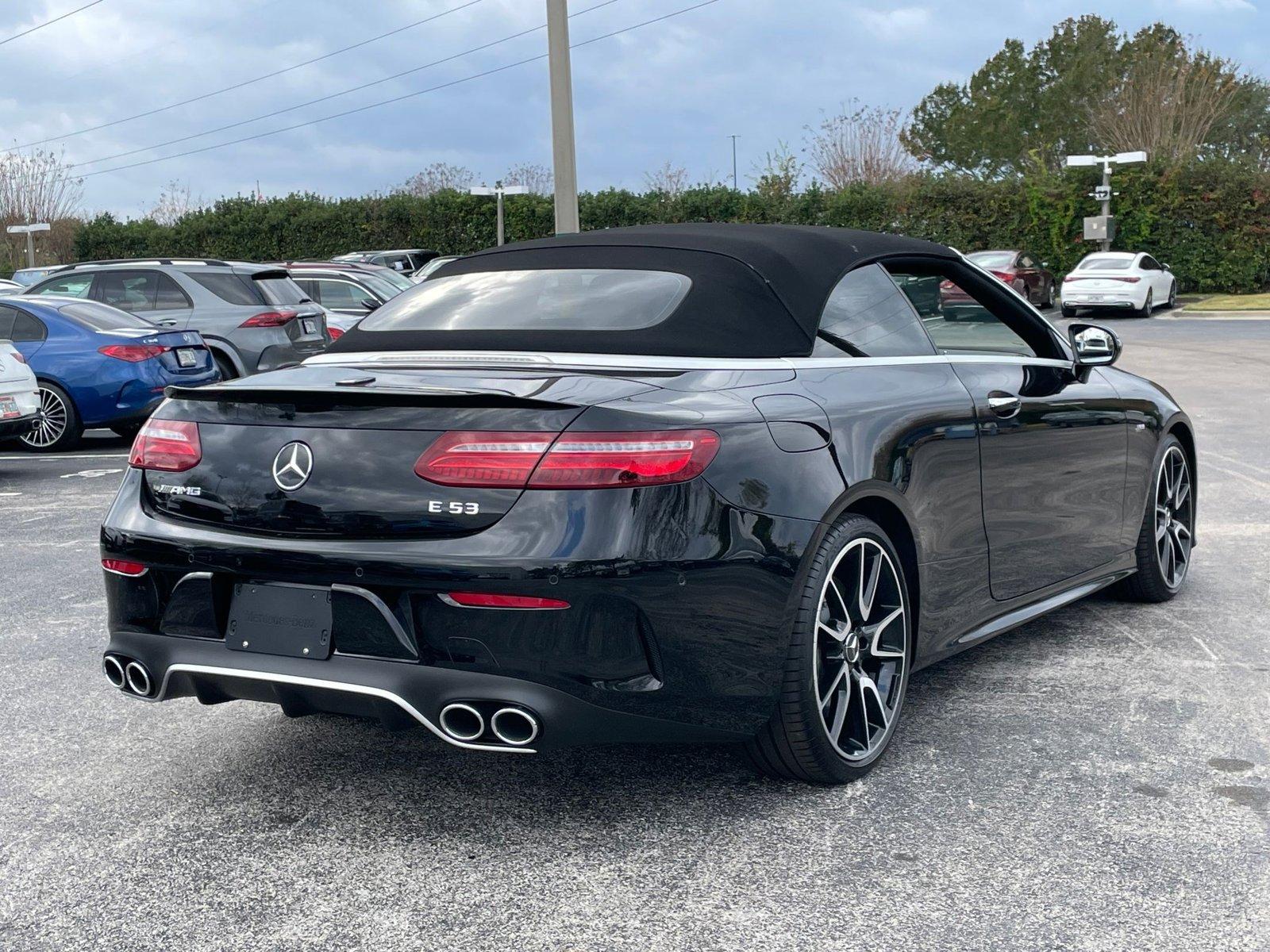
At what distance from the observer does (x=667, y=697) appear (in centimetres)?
336

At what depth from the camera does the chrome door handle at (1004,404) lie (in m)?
4.57

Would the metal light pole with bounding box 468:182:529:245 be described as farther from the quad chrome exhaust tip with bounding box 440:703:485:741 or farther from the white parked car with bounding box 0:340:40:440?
the quad chrome exhaust tip with bounding box 440:703:485:741

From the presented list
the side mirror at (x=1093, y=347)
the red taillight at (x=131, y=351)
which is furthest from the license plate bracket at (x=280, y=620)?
the red taillight at (x=131, y=351)

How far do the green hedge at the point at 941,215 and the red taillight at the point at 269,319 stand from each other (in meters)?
25.1

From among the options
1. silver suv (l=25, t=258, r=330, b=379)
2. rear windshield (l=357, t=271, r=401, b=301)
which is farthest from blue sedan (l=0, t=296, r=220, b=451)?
rear windshield (l=357, t=271, r=401, b=301)

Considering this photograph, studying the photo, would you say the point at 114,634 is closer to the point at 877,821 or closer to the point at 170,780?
the point at 170,780

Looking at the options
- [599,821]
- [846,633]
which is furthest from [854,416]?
[599,821]

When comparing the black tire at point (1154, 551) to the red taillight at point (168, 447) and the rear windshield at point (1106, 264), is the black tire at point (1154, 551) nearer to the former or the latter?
the red taillight at point (168, 447)

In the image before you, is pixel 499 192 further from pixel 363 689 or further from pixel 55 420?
pixel 363 689

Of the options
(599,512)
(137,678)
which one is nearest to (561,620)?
(599,512)

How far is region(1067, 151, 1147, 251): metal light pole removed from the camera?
1387 inches

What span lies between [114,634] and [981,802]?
2.23 m

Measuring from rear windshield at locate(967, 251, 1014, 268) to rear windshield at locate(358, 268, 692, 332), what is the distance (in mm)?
29168

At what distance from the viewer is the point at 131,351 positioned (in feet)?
40.4
